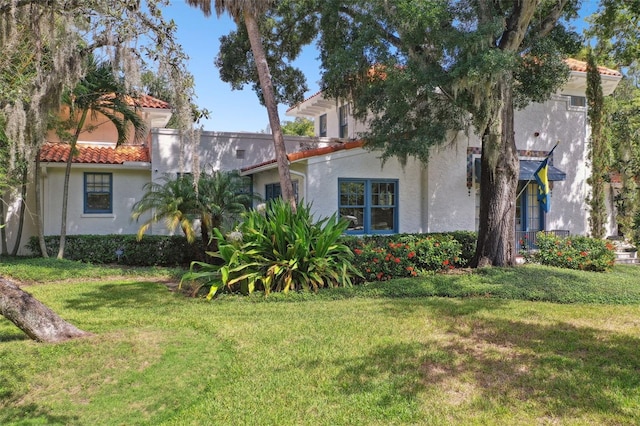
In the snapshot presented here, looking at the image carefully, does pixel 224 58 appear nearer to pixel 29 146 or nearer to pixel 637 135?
pixel 29 146

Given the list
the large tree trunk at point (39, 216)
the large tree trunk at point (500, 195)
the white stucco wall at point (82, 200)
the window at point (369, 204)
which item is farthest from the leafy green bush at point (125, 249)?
the large tree trunk at point (500, 195)

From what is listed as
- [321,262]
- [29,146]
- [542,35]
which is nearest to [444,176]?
[542,35]

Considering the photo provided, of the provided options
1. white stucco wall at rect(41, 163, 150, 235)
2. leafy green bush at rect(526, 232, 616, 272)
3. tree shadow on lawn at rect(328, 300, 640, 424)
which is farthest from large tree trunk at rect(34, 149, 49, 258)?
leafy green bush at rect(526, 232, 616, 272)

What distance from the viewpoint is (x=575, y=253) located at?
12742 mm

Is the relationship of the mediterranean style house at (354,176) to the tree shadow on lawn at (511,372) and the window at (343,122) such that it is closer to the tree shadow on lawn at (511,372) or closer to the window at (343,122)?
the window at (343,122)

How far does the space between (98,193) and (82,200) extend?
0.54 m

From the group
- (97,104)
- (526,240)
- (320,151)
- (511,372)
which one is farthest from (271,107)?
(526,240)

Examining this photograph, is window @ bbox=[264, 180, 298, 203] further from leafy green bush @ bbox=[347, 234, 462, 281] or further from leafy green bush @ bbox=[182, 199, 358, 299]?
leafy green bush @ bbox=[182, 199, 358, 299]

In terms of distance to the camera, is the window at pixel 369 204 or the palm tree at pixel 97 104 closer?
the palm tree at pixel 97 104

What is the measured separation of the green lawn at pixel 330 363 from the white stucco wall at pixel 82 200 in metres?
7.44

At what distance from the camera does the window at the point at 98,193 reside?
51.2ft

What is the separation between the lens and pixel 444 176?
1458 cm

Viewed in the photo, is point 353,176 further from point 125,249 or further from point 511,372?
point 511,372

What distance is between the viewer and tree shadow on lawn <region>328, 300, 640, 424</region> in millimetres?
4285
